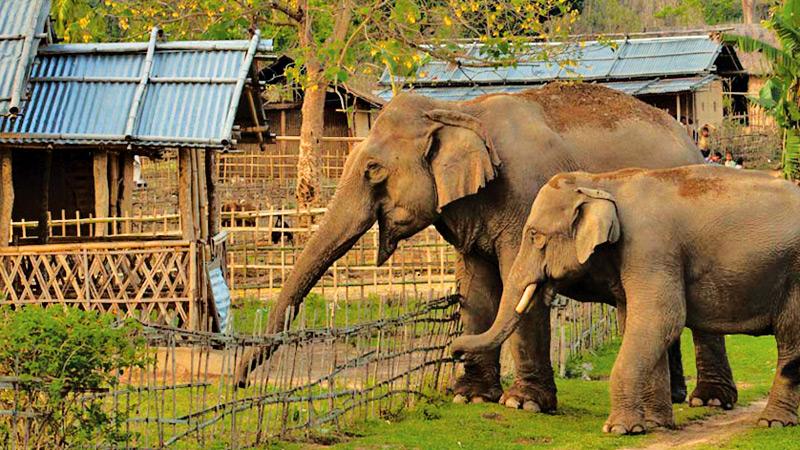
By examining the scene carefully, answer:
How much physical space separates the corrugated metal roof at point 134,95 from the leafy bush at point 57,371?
731cm

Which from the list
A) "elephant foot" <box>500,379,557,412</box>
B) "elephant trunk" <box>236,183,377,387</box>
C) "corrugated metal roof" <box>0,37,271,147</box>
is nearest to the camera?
"elephant foot" <box>500,379,557,412</box>

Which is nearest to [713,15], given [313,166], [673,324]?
[313,166]

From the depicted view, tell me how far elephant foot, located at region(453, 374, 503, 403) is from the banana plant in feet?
42.0

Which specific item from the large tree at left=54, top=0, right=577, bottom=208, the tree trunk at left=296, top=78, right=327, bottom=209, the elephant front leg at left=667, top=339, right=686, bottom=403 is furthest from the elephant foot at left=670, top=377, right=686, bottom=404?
the tree trunk at left=296, top=78, right=327, bottom=209

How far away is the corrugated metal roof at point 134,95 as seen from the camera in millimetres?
16219

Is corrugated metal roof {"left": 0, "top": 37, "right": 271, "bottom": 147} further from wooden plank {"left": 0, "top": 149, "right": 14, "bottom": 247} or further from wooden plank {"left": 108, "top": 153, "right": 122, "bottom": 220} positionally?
wooden plank {"left": 108, "top": 153, "right": 122, "bottom": 220}

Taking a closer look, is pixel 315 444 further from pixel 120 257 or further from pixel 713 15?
pixel 713 15

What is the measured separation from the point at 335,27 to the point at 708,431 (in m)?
15.8

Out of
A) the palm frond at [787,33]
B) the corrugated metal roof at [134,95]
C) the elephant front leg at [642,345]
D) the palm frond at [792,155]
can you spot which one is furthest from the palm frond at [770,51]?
the elephant front leg at [642,345]

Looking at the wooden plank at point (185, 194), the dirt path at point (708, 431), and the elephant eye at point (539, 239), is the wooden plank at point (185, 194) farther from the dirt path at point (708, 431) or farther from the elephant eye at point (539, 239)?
the dirt path at point (708, 431)

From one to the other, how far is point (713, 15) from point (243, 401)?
5406 centimetres

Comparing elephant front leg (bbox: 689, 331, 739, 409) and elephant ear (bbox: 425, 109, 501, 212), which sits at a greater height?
→ elephant ear (bbox: 425, 109, 501, 212)

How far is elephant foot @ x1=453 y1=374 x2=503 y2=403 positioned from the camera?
516 inches

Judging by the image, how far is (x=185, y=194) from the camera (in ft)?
57.2
